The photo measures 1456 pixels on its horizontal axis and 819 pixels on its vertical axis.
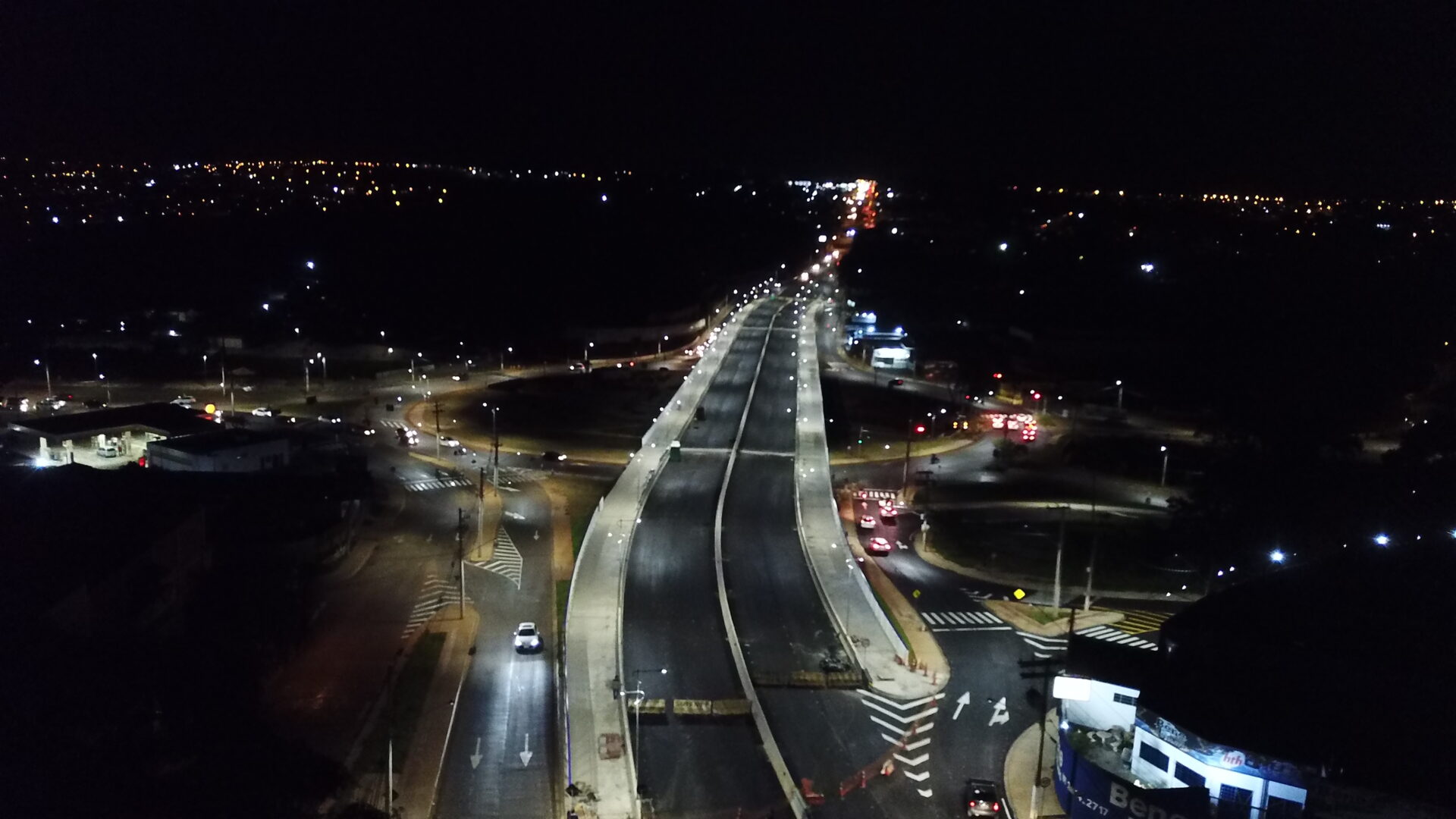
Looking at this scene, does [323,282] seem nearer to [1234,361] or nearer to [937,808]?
[1234,361]

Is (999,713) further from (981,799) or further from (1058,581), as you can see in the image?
(1058,581)

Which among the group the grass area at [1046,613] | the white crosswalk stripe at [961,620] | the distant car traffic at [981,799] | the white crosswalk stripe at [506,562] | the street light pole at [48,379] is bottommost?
the distant car traffic at [981,799]

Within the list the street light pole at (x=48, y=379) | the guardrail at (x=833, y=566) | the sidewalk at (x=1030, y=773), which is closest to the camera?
the sidewalk at (x=1030, y=773)

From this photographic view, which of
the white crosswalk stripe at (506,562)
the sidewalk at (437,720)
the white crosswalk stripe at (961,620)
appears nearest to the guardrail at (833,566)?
the white crosswalk stripe at (961,620)

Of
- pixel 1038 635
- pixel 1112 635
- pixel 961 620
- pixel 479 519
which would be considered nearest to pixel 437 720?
pixel 479 519

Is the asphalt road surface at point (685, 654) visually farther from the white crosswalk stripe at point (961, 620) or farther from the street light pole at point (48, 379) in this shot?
the street light pole at point (48, 379)

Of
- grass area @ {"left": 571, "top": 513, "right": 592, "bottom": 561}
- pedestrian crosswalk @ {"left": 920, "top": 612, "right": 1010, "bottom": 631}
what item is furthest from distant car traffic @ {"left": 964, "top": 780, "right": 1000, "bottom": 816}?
grass area @ {"left": 571, "top": 513, "right": 592, "bottom": 561}
